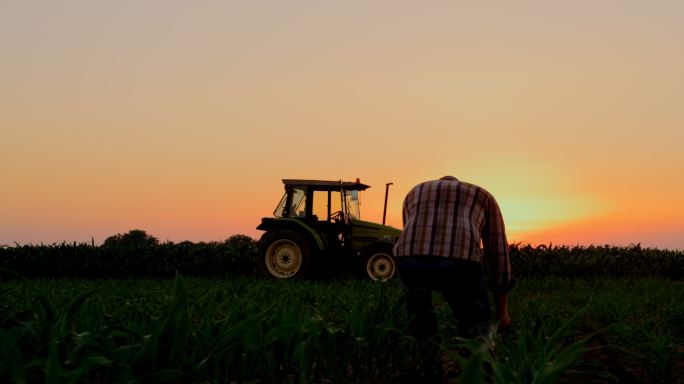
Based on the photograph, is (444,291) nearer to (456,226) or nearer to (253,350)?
(456,226)

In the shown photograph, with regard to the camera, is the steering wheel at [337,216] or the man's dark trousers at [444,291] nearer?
the man's dark trousers at [444,291]

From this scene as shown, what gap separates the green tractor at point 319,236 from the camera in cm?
1443

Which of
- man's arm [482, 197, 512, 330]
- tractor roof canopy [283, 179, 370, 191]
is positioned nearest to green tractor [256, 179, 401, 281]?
tractor roof canopy [283, 179, 370, 191]

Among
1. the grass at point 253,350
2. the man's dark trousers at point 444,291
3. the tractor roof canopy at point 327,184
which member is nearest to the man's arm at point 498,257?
the man's dark trousers at point 444,291

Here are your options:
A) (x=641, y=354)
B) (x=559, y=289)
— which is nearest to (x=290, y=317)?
(x=641, y=354)

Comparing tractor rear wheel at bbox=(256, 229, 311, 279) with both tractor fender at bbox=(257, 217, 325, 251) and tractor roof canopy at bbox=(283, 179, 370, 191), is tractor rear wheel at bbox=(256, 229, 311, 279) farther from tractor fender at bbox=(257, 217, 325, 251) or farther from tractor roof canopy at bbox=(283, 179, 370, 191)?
tractor roof canopy at bbox=(283, 179, 370, 191)

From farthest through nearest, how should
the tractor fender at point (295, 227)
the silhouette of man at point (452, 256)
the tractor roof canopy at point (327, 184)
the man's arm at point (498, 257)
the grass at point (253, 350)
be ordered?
the tractor roof canopy at point (327, 184) → the tractor fender at point (295, 227) → the man's arm at point (498, 257) → the silhouette of man at point (452, 256) → the grass at point (253, 350)

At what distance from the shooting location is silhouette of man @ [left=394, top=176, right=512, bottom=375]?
4.29m

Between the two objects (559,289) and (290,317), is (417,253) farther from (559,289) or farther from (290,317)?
(559,289)

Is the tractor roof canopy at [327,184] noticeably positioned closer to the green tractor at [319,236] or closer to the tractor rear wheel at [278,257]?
the green tractor at [319,236]

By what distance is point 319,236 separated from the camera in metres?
14.4

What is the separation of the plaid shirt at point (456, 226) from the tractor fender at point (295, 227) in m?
9.58

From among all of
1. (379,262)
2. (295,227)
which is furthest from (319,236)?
(379,262)

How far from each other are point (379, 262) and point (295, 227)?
186cm
